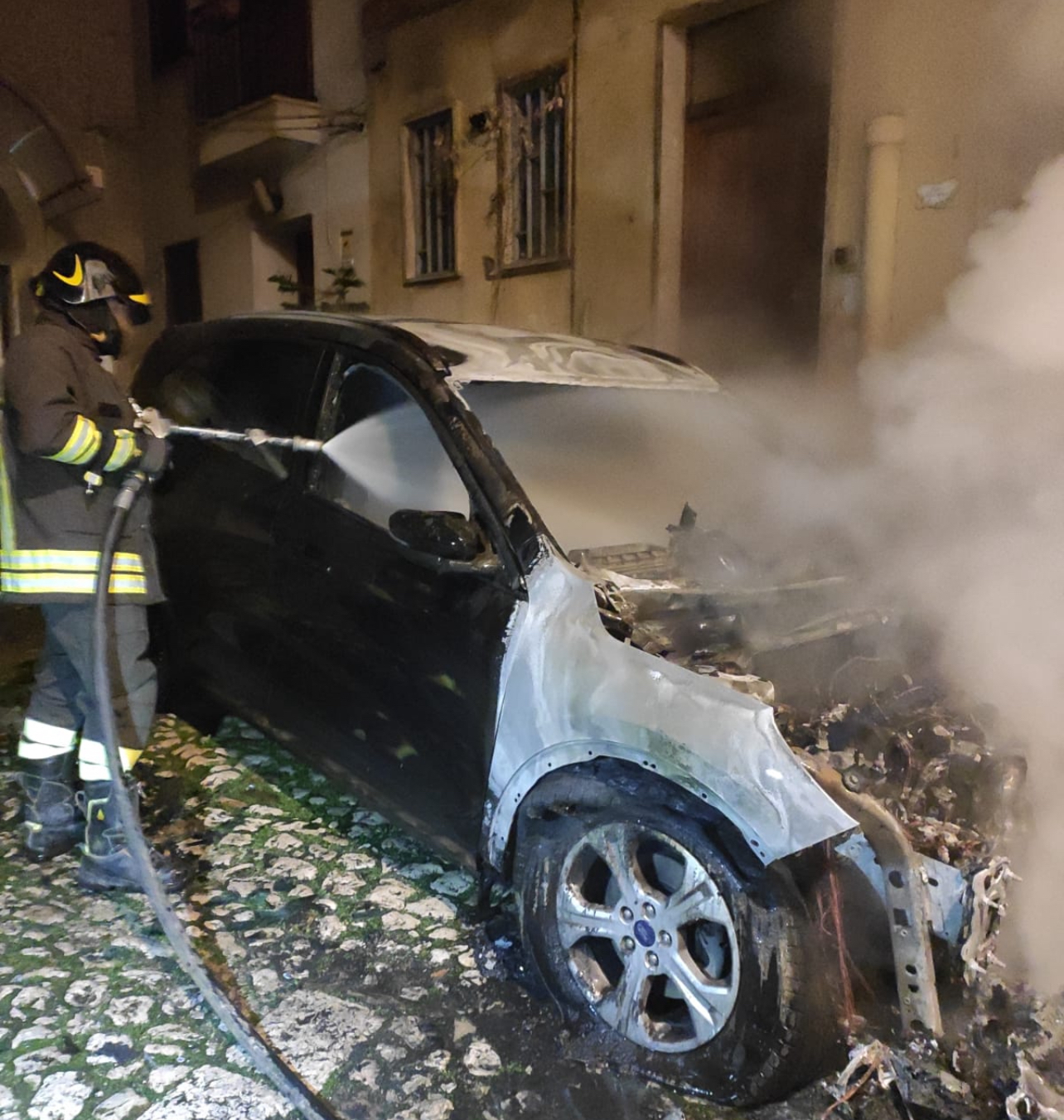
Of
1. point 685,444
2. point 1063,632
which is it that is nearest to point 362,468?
point 685,444

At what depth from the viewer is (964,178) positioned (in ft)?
17.7

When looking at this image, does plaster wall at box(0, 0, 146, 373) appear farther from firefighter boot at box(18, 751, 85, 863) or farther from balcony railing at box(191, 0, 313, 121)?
firefighter boot at box(18, 751, 85, 863)

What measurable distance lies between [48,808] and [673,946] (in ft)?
7.51

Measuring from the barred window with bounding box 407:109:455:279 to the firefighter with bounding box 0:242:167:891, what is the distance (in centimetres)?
631

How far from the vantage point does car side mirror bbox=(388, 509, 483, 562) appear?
2494 mm

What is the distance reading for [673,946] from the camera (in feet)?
7.27

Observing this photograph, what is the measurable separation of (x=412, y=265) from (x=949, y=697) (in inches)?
316

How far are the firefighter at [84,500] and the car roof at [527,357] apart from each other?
668 mm

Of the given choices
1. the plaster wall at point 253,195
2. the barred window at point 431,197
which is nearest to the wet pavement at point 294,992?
the barred window at point 431,197

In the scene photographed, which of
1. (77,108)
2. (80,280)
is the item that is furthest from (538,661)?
(77,108)

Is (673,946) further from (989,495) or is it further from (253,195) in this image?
(253,195)

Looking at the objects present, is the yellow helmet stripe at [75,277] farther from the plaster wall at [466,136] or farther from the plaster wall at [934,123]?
the plaster wall at [466,136]

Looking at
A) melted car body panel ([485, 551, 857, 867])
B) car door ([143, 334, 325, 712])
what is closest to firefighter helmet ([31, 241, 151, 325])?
car door ([143, 334, 325, 712])

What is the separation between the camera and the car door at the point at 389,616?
102 inches
